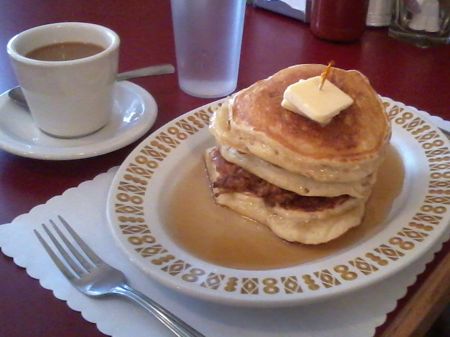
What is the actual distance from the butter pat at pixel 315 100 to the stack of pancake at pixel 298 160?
0.05 feet

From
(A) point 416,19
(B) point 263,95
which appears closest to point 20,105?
(B) point 263,95

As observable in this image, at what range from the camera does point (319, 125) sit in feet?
2.29

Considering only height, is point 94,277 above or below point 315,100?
below

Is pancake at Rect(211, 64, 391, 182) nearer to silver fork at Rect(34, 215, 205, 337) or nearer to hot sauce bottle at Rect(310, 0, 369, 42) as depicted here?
silver fork at Rect(34, 215, 205, 337)

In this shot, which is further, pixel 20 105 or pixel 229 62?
pixel 229 62

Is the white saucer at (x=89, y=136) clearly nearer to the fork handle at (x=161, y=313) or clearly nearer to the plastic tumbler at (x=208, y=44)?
the plastic tumbler at (x=208, y=44)

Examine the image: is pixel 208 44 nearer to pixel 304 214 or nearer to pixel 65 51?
pixel 65 51

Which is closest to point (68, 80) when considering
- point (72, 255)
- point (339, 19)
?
point (72, 255)

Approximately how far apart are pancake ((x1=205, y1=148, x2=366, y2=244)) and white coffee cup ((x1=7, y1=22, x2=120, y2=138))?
28 cm

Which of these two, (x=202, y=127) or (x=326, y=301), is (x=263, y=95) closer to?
(x=202, y=127)

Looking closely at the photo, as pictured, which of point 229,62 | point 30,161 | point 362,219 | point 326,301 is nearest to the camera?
point 326,301

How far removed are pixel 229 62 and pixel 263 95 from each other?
33 cm

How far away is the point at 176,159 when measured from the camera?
0.81 m

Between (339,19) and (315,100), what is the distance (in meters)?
0.64
